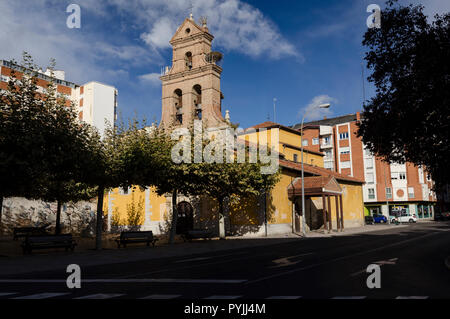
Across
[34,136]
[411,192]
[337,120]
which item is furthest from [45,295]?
[337,120]

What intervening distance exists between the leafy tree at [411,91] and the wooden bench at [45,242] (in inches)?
620

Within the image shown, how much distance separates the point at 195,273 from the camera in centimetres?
1064

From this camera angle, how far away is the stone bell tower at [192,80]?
36.7 m

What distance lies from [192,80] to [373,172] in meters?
43.9

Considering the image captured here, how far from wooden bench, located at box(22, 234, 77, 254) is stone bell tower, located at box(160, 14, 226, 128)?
62.8 feet

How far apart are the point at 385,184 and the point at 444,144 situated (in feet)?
177

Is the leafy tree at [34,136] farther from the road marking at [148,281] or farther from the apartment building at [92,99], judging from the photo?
the apartment building at [92,99]

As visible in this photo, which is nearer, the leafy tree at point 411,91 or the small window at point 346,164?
the leafy tree at point 411,91

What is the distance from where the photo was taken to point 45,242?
719 inches

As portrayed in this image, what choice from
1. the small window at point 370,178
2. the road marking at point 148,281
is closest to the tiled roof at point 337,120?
the small window at point 370,178

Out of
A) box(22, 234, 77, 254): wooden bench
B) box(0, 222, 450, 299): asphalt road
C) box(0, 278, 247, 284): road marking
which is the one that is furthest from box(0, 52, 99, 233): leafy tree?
box(0, 278, 247, 284): road marking

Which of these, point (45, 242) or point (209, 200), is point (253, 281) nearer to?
point (45, 242)
